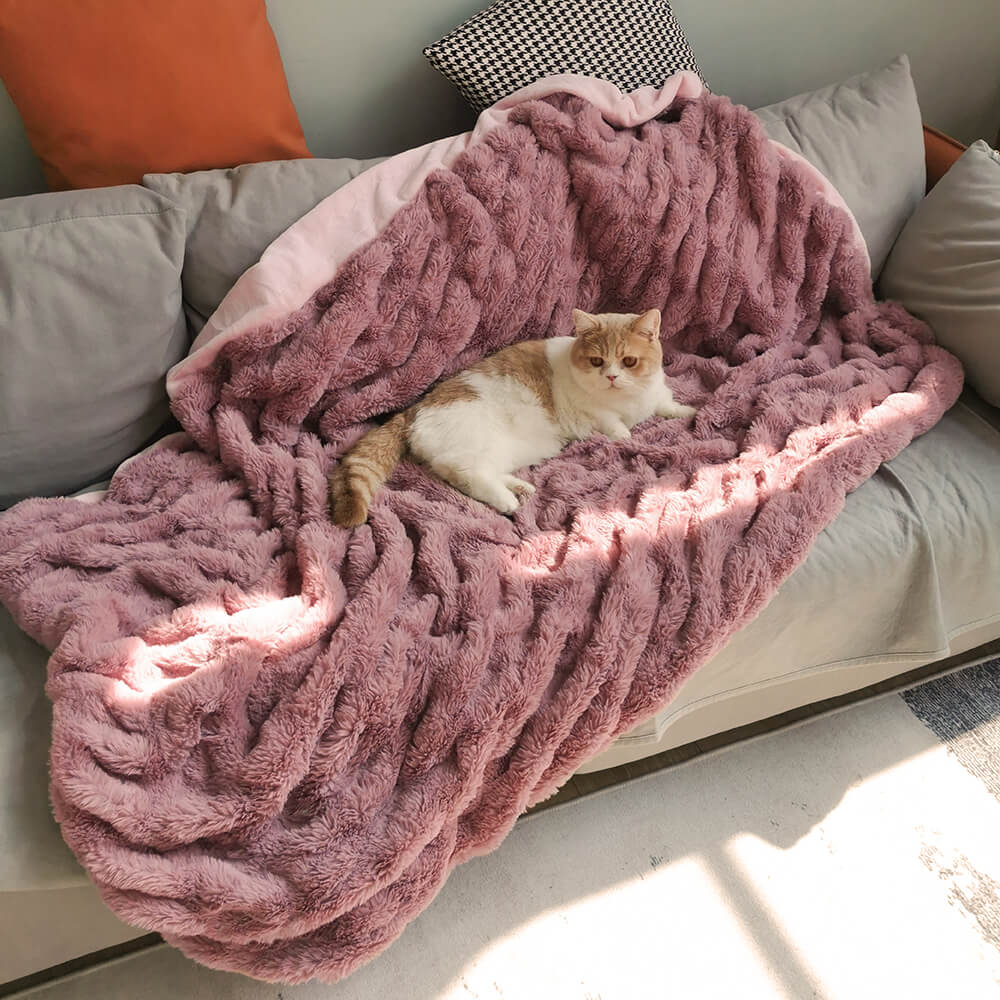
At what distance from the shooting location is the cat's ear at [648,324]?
1.40m

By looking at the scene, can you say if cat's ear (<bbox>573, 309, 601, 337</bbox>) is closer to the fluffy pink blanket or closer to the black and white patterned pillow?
the fluffy pink blanket

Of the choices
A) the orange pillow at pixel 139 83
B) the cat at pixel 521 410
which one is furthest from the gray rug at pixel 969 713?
the orange pillow at pixel 139 83

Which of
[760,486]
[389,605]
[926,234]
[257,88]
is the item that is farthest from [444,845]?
[926,234]

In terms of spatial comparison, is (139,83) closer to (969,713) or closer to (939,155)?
(939,155)

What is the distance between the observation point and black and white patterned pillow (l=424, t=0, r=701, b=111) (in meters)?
1.52

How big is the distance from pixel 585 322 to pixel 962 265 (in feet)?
2.38

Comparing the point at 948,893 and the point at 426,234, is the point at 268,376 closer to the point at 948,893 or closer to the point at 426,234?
the point at 426,234

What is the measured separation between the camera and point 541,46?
1524mm

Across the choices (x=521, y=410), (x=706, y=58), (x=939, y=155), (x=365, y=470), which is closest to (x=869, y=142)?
(x=939, y=155)

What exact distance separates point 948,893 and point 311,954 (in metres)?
0.93

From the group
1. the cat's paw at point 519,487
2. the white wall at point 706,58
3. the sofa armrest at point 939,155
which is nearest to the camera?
the cat's paw at point 519,487

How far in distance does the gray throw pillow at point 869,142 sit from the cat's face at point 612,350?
0.55m

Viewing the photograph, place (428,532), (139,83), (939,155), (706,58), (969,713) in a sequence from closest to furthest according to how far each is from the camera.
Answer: (428,532) < (139,83) < (969,713) < (939,155) < (706,58)

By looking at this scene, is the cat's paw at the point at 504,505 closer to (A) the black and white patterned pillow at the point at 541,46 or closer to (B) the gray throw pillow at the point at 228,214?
(B) the gray throw pillow at the point at 228,214
